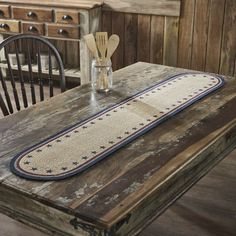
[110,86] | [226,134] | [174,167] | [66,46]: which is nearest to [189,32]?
[66,46]

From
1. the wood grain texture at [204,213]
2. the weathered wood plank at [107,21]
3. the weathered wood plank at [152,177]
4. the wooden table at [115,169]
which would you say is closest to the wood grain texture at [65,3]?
the weathered wood plank at [107,21]

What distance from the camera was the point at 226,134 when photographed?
1.71 m

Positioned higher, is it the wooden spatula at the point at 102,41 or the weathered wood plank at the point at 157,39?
the wooden spatula at the point at 102,41

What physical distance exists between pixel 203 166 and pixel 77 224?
569 mm

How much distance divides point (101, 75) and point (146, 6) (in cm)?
202

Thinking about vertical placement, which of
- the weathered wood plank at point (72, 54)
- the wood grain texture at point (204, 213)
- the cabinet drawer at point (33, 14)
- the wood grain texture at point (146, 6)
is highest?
the wood grain texture at point (146, 6)

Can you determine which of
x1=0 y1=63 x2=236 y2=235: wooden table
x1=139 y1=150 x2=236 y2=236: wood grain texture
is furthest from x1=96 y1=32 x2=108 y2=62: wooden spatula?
x1=139 y1=150 x2=236 y2=236: wood grain texture

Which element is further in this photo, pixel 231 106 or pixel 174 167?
pixel 231 106

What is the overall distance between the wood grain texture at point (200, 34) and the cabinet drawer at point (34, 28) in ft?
4.22

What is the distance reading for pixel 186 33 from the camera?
3.91 meters

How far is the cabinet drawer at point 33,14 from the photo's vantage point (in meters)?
4.00

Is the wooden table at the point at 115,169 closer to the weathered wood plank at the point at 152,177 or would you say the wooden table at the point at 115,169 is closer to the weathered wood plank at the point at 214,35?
the weathered wood plank at the point at 152,177

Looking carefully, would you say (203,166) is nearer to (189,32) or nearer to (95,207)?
(95,207)

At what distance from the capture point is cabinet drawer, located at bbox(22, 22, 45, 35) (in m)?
4.05
